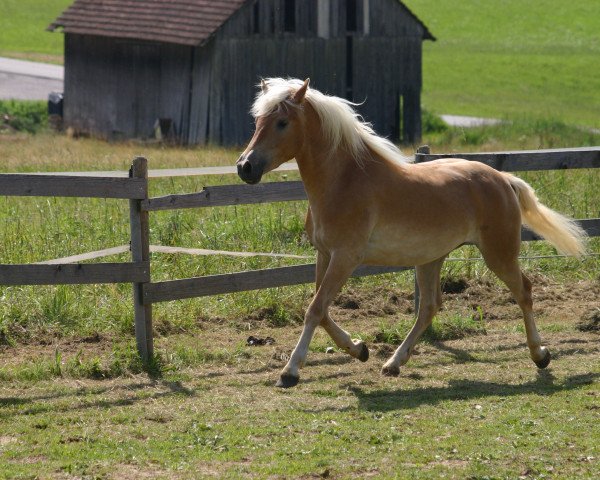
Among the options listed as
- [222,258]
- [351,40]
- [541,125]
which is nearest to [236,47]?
[351,40]

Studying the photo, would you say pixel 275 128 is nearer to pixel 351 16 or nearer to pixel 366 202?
pixel 366 202

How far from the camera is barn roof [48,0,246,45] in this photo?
91.4 feet

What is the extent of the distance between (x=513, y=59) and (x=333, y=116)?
46.6 metres

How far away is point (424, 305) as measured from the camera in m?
8.34

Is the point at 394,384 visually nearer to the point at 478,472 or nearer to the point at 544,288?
the point at 478,472

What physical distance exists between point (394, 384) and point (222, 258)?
3391 mm

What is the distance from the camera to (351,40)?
3014cm

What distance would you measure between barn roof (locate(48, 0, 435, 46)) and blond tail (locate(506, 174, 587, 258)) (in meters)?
19.8

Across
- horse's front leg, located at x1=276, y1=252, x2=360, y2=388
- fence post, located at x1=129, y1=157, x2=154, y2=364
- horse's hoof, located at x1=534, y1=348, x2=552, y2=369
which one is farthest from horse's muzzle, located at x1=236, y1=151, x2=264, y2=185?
horse's hoof, located at x1=534, y1=348, x2=552, y2=369

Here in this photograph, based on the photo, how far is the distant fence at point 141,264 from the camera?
25.6 feet

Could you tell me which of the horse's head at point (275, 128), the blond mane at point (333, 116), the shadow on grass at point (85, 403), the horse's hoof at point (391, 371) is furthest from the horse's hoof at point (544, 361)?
the shadow on grass at point (85, 403)

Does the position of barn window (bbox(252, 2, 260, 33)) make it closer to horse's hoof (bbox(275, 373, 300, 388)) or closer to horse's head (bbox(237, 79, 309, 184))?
horse's head (bbox(237, 79, 309, 184))

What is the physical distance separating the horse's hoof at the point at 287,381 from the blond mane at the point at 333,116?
5.20 feet

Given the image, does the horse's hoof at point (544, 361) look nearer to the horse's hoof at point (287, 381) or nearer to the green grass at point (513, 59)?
the horse's hoof at point (287, 381)
